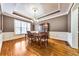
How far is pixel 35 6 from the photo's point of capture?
2.02 meters

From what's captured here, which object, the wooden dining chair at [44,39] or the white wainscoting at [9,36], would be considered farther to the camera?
the wooden dining chair at [44,39]

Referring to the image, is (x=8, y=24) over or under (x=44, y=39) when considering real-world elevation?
over

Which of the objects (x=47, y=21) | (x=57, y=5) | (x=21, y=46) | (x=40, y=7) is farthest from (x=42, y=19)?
(x=21, y=46)

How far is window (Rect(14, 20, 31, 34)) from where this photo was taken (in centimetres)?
206

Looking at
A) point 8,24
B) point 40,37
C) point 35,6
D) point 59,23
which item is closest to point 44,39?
point 40,37

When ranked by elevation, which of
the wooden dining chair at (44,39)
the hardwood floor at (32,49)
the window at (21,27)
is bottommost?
the hardwood floor at (32,49)

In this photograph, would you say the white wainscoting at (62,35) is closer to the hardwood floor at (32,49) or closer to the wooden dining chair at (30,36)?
the hardwood floor at (32,49)

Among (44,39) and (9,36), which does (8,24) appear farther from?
(44,39)

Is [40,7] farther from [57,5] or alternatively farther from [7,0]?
[7,0]

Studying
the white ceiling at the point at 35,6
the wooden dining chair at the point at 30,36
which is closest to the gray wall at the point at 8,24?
the white ceiling at the point at 35,6

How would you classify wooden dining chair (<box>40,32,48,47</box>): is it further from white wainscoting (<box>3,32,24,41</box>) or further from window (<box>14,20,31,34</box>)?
white wainscoting (<box>3,32,24,41</box>)

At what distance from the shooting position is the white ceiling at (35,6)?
1.99 metres

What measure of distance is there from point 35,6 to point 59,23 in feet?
2.10

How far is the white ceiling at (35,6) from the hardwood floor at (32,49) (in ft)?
1.97
